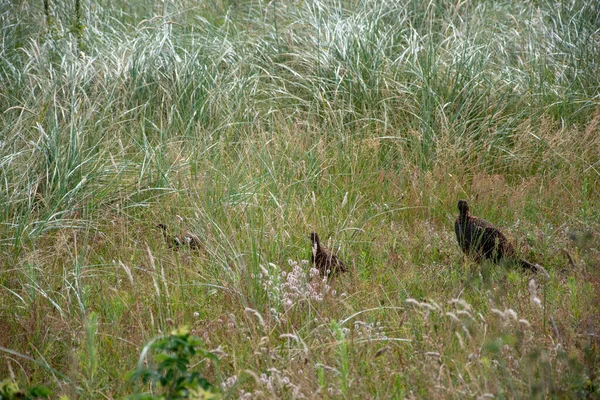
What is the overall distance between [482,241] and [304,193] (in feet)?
4.73

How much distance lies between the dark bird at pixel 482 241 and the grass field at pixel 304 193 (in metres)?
0.10

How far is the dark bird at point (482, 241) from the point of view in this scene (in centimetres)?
415

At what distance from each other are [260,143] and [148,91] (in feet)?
4.80

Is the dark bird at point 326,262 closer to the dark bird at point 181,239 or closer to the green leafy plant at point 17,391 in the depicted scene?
the dark bird at point 181,239

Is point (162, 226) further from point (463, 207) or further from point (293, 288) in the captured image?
point (463, 207)

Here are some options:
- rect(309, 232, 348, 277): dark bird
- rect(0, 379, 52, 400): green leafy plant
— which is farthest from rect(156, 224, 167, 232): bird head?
rect(0, 379, 52, 400): green leafy plant

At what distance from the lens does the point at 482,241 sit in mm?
4273

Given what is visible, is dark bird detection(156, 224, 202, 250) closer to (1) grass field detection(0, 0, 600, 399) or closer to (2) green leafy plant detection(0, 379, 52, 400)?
(1) grass field detection(0, 0, 600, 399)

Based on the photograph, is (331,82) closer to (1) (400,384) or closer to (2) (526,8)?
(2) (526,8)

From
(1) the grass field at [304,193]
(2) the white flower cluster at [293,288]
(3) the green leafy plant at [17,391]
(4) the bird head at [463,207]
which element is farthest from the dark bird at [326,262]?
(3) the green leafy plant at [17,391]

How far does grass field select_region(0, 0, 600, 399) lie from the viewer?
9.88ft

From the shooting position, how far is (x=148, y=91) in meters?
Result: 6.50

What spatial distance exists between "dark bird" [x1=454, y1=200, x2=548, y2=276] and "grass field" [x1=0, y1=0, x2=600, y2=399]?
0.10m

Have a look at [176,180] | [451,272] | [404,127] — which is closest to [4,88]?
[176,180]
